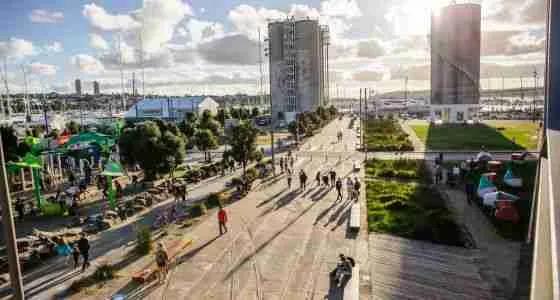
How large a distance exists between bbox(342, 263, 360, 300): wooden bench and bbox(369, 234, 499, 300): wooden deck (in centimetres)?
55

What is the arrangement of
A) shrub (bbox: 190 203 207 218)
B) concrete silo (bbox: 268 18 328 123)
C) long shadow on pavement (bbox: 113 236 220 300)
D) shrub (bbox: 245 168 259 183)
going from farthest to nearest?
1. concrete silo (bbox: 268 18 328 123)
2. shrub (bbox: 245 168 259 183)
3. shrub (bbox: 190 203 207 218)
4. long shadow on pavement (bbox: 113 236 220 300)

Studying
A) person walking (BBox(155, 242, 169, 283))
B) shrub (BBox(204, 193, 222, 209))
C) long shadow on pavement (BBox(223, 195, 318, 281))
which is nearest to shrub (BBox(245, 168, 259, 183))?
shrub (BBox(204, 193, 222, 209))

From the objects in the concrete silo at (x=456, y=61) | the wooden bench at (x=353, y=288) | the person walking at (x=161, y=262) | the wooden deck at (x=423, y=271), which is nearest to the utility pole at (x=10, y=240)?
the person walking at (x=161, y=262)

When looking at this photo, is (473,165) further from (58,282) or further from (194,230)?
(58,282)

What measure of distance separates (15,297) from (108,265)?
8.81 m

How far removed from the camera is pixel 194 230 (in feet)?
58.5

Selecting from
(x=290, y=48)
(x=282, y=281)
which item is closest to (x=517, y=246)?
(x=282, y=281)

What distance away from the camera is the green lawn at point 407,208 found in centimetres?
1644

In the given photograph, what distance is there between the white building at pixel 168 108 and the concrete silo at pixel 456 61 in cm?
4778

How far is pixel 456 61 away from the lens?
294ft

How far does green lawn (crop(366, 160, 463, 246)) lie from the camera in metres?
16.4

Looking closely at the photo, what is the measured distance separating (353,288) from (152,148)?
714 inches

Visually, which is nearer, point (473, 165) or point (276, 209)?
point (276, 209)

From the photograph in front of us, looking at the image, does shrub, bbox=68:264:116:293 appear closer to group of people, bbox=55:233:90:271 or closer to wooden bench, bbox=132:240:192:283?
wooden bench, bbox=132:240:192:283
